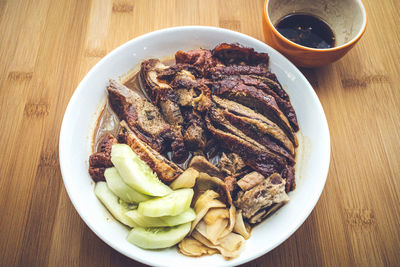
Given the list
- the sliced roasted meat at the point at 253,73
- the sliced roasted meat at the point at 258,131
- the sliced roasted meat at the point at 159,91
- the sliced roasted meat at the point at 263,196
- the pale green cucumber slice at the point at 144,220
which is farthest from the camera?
the sliced roasted meat at the point at 253,73

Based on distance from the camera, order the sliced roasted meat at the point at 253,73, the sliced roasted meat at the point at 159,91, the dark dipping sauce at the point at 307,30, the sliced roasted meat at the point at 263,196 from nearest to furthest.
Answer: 1. the sliced roasted meat at the point at 263,196
2. the sliced roasted meat at the point at 159,91
3. the sliced roasted meat at the point at 253,73
4. the dark dipping sauce at the point at 307,30

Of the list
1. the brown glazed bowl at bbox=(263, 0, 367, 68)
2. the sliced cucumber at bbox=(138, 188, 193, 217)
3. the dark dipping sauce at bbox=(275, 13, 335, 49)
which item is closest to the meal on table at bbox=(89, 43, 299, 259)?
the sliced cucumber at bbox=(138, 188, 193, 217)

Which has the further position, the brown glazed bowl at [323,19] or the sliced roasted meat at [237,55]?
the sliced roasted meat at [237,55]

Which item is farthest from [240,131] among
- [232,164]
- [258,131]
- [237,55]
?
[237,55]

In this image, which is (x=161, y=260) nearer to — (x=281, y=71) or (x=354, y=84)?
(x=281, y=71)

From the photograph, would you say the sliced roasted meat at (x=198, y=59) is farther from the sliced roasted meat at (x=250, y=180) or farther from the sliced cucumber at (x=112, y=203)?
the sliced cucumber at (x=112, y=203)

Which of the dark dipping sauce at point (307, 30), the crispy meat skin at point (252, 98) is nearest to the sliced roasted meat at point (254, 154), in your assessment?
the crispy meat skin at point (252, 98)

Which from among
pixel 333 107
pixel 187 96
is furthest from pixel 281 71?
pixel 187 96

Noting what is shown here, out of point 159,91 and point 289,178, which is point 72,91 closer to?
point 159,91
